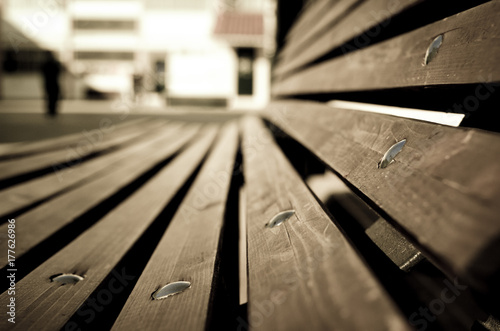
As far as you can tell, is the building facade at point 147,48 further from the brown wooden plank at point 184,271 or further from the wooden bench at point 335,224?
the brown wooden plank at point 184,271

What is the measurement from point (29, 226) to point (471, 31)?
109 cm

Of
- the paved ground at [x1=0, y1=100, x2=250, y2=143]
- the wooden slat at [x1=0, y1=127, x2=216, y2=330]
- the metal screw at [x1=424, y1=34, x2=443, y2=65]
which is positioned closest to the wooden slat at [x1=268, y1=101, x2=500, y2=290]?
the metal screw at [x1=424, y1=34, x2=443, y2=65]

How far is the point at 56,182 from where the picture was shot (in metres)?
1.55

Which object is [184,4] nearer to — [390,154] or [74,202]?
[74,202]

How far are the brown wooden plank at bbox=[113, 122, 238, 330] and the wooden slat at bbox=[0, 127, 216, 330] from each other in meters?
0.10

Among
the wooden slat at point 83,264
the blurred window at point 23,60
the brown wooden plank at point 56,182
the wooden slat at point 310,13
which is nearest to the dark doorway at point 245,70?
the blurred window at point 23,60

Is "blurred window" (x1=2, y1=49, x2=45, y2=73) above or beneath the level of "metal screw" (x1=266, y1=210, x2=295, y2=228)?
above

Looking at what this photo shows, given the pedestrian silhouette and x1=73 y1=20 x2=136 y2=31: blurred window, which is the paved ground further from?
x1=73 y1=20 x2=136 y2=31: blurred window

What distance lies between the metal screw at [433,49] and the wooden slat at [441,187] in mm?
112

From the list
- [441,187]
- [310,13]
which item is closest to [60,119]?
[310,13]

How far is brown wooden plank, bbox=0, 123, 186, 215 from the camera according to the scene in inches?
49.7


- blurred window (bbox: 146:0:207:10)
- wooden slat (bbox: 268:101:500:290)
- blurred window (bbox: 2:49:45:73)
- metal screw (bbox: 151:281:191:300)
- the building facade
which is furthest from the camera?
blurred window (bbox: 2:49:45:73)

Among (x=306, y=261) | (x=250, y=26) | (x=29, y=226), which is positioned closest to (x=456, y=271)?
(x=306, y=261)

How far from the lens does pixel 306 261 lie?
20.6 inches
